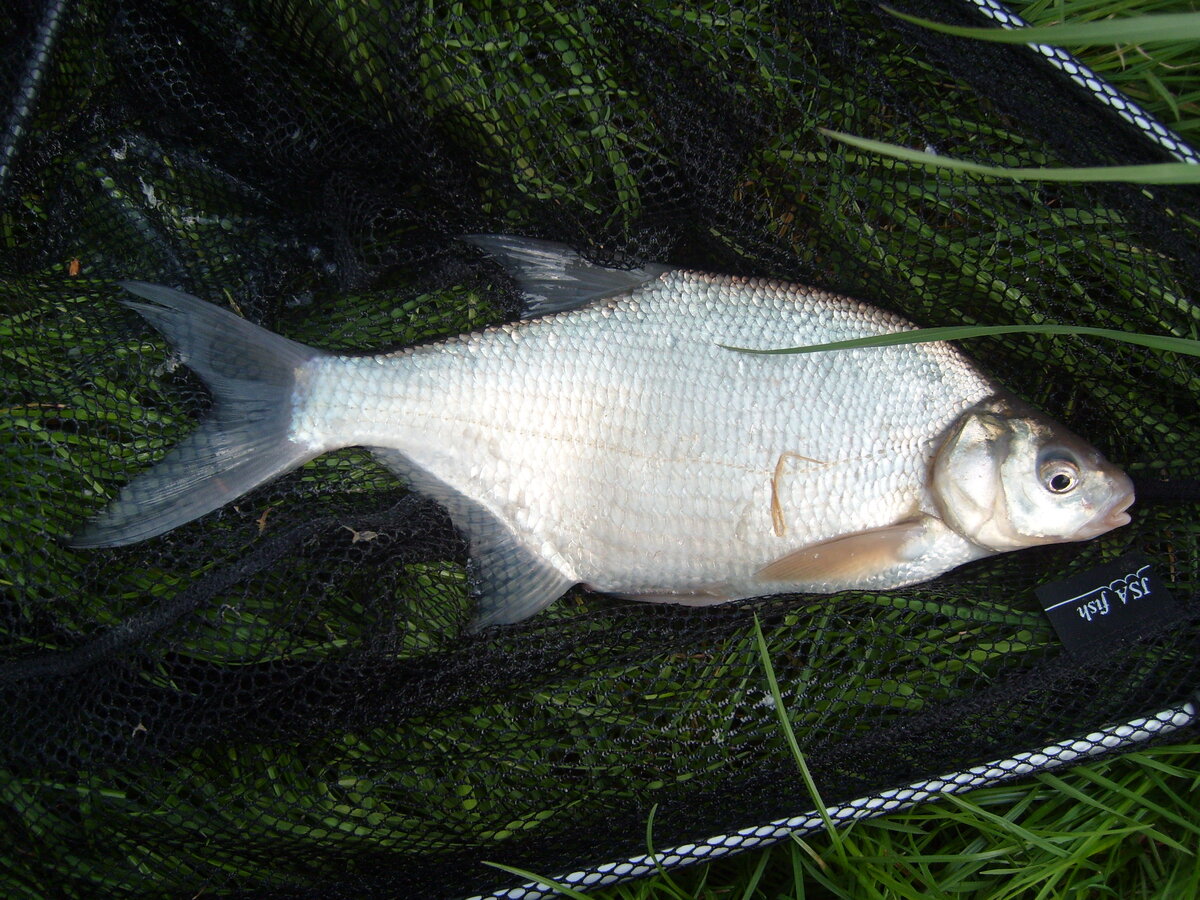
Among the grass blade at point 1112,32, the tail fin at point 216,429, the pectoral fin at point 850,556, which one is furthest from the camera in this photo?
the pectoral fin at point 850,556

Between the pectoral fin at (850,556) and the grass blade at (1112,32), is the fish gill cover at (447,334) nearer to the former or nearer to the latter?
the pectoral fin at (850,556)

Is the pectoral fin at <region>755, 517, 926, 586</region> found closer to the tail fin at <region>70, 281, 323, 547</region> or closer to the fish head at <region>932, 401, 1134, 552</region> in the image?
the fish head at <region>932, 401, 1134, 552</region>

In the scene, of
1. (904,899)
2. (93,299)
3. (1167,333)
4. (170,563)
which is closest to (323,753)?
(170,563)

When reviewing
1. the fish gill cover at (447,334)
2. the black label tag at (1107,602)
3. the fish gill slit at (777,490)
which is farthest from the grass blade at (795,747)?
the black label tag at (1107,602)

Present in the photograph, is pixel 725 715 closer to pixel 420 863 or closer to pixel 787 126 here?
pixel 420 863

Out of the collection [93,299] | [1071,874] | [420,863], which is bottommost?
[1071,874]

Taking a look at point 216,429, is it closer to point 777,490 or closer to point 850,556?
point 777,490

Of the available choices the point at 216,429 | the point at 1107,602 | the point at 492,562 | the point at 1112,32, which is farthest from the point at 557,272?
the point at 1107,602
